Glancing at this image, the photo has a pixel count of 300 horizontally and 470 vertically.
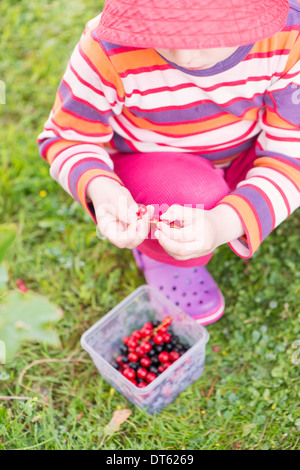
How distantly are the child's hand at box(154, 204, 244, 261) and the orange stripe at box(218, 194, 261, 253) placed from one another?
0.02 meters

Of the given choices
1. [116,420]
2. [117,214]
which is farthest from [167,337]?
[117,214]

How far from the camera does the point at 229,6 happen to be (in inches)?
34.2

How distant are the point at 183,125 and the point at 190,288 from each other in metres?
0.57

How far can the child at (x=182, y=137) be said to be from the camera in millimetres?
1206

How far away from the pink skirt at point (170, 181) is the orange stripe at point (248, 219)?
0.38 ft

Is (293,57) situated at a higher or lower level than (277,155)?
higher

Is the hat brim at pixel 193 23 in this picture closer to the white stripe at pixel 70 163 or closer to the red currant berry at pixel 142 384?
the white stripe at pixel 70 163

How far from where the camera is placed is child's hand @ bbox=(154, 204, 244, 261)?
1.20 m

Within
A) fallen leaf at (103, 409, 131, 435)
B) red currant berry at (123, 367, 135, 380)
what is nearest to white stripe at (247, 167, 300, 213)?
red currant berry at (123, 367, 135, 380)

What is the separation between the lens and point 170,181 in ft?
4.66

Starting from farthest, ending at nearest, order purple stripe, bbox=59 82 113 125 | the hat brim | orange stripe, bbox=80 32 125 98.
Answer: purple stripe, bbox=59 82 113 125 → orange stripe, bbox=80 32 125 98 → the hat brim

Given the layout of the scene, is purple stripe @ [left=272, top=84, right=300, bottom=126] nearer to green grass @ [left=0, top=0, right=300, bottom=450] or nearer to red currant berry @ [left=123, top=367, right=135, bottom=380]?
green grass @ [left=0, top=0, right=300, bottom=450]

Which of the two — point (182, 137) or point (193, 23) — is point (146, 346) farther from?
point (193, 23)

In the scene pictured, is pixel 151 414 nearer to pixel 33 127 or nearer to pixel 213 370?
pixel 213 370
